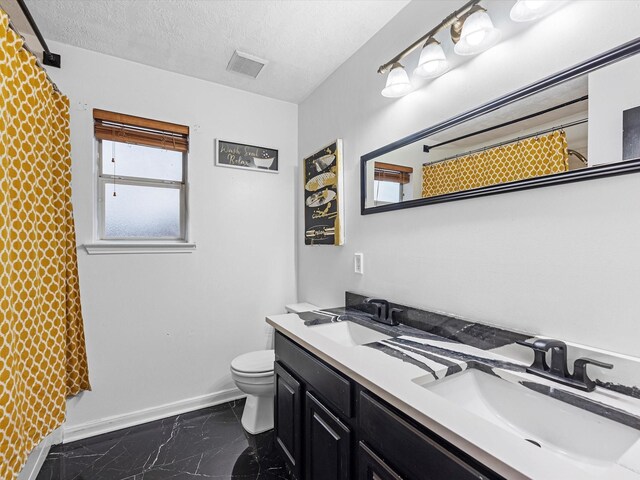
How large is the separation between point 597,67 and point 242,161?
218cm

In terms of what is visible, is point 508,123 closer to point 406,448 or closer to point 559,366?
point 559,366

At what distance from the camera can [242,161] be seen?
2508 millimetres

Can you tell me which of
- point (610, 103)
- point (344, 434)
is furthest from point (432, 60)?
point (344, 434)

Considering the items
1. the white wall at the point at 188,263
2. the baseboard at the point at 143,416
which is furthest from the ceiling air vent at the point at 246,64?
the baseboard at the point at 143,416

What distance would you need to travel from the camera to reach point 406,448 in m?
0.82

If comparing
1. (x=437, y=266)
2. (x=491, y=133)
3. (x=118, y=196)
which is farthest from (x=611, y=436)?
(x=118, y=196)

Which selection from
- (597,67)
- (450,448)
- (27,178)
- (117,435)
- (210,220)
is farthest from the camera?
(210,220)

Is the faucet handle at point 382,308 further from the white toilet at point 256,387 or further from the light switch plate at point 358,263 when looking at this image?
the white toilet at point 256,387

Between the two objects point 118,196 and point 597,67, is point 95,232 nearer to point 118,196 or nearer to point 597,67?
point 118,196

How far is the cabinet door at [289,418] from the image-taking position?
4.62ft

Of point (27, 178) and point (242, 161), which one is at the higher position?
point (242, 161)

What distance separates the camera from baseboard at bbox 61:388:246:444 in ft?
6.43

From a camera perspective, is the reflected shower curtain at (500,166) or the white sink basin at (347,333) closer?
the reflected shower curtain at (500,166)

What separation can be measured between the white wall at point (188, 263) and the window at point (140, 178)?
0.30ft
